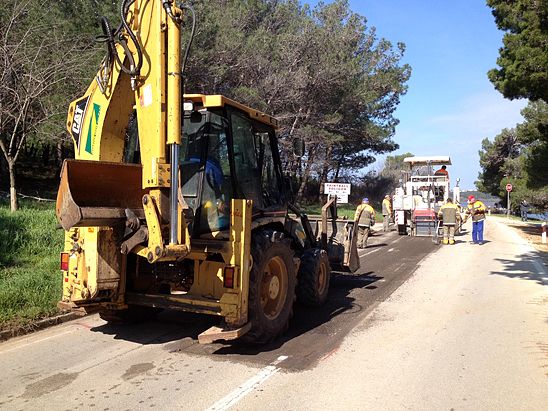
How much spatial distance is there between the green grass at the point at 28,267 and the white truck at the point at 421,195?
15.0 meters

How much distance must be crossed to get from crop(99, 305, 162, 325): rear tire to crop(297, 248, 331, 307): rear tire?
87.1 inches

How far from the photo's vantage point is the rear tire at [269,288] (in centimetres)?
534

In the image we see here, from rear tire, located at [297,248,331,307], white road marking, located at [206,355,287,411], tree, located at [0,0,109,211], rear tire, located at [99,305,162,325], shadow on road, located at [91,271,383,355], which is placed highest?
tree, located at [0,0,109,211]

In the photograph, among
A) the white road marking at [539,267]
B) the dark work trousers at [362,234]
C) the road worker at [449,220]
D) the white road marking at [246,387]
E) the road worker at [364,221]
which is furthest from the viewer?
the road worker at [449,220]

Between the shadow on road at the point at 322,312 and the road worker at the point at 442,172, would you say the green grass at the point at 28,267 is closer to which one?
the shadow on road at the point at 322,312

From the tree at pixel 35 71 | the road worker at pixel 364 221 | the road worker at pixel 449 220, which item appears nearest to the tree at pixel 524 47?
the road worker at pixel 449 220

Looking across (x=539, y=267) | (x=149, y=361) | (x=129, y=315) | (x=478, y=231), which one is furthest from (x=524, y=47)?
(x=149, y=361)

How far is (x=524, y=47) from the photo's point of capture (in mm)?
12555

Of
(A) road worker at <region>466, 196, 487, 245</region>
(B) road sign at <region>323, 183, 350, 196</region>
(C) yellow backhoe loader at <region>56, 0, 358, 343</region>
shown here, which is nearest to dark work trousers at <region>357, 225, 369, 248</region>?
(B) road sign at <region>323, 183, 350, 196</region>

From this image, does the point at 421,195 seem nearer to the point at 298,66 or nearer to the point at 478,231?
the point at 478,231

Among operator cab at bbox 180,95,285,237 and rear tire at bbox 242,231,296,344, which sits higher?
operator cab at bbox 180,95,285,237

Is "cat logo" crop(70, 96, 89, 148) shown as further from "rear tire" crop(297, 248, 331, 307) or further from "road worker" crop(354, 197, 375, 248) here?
"road worker" crop(354, 197, 375, 248)

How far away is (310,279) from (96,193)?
354cm

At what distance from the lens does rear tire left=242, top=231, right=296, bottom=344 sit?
534 centimetres
